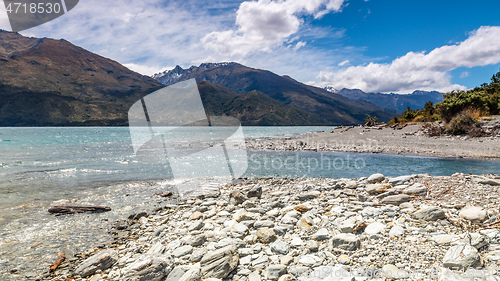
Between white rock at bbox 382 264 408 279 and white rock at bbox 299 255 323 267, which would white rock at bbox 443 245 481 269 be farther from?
white rock at bbox 299 255 323 267

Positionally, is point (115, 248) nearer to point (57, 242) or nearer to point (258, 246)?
point (57, 242)

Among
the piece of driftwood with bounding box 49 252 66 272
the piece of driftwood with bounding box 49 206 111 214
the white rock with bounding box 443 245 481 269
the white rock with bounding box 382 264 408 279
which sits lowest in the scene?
the piece of driftwood with bounding box 49 252 66 272

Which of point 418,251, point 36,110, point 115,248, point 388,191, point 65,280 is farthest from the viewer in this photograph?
point 36,110

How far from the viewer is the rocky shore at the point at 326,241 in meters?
3.91

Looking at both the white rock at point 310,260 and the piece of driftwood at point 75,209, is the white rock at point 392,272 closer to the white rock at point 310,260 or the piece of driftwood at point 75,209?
the white rock at point 310,260

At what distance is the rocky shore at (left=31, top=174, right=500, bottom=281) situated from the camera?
12.8ft

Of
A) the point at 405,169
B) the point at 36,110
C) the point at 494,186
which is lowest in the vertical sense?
the point at 405,169

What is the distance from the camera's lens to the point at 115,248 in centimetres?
626

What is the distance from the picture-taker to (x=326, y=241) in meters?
4.99

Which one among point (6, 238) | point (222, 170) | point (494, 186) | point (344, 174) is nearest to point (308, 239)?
point (494, 186)

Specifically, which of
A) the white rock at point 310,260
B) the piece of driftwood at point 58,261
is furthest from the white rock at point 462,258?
the piece of driftwood at point 58,261

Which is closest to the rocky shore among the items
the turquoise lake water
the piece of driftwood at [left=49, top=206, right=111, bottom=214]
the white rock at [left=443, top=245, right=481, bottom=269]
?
the white rock at [left=443, top=245, right=481, bottom=269]

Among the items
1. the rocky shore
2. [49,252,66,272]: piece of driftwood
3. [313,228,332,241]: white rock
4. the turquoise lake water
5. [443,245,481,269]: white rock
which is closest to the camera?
[443,245,481,269]: white rock

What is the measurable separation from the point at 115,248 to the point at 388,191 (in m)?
8.47
